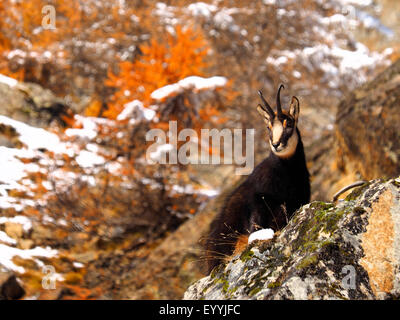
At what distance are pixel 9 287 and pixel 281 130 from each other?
223 inches

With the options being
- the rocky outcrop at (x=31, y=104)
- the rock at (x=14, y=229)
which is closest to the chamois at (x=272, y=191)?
the rock at (x=14, y=229)

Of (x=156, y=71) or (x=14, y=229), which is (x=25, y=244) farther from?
(x=156, y=71)

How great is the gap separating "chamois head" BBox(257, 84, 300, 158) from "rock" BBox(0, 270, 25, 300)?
5411 mm

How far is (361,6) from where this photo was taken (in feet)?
52.7

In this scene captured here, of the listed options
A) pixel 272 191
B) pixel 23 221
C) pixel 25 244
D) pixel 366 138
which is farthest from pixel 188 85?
pixel 272 191

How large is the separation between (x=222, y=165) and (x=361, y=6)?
33.8 ft

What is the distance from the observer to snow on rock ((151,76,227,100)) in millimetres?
8656

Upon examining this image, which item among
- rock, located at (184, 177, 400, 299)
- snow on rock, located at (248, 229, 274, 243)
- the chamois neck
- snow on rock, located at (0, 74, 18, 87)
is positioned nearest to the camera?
rock, located at (184, 177, 400, 299)

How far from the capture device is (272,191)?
3.93m

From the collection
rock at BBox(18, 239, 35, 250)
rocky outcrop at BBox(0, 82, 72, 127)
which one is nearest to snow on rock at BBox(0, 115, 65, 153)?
rocky outcrop at BBox(0, 82, 72, 127)

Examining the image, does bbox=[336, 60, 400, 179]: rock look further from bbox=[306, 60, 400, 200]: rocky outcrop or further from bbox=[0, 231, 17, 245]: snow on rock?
bbox=[0, 231, 17, 245]: snow on rock

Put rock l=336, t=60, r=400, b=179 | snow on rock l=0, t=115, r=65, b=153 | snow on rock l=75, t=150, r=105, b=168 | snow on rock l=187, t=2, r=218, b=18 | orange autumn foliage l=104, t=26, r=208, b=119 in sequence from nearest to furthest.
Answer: rock l=336, t=60, r=400, b=179 < snow on rock l=0, t=115, r=65, b=153 < snow on rock l=75, t=150, r=105, b=168 < orange autumn foliage l=104, t=26, r=208, b=119 < snow on rock l=187, t=2, r=218, b=18
